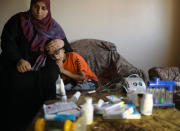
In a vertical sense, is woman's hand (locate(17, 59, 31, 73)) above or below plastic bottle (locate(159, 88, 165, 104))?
above

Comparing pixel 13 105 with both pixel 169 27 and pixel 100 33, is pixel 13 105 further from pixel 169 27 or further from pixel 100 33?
pixel 169 27

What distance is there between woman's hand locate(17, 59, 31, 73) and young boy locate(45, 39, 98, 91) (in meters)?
0.24

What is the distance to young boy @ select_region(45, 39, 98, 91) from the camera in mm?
1499

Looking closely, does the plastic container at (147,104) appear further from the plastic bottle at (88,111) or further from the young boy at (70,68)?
the young boy at (70,68)

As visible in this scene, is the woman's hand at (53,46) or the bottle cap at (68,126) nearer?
the bottle cap at (68,126)

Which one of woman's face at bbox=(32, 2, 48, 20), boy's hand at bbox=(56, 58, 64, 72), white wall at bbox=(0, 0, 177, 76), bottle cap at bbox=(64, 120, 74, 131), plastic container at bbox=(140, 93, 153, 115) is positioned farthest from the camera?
white wall at bbox=(0, 0, 177, 76)

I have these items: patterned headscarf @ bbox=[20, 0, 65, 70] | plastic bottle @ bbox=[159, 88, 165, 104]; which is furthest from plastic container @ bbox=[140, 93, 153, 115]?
patterned headscarf @ bbox=[20, 0, 65, 70]

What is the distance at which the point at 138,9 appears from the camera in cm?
211

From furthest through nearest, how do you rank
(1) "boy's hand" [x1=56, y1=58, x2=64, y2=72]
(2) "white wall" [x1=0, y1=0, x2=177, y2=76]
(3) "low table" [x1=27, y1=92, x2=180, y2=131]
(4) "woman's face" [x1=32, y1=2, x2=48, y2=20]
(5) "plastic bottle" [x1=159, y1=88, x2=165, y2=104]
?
(2) "white wall" [x1=0, y1=0, x2=177, y2=76]
(1) "boy's hand" [x1=56, y1=58, x2=64, y2=72]
(4) "woman's face" [x1=32, y1=2, x2=48, y2=20]
(5) "plastic bottle" [x1=159, y1=88, x2=165, y2=104]
(3) "low table" [x1=27, y1=92, x2=180, y2=131]

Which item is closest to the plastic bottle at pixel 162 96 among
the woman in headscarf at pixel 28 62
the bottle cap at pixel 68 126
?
the bottle cap at pixel 68 126

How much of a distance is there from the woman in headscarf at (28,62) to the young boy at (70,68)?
6 centimetres

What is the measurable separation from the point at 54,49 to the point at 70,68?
0.79 feet

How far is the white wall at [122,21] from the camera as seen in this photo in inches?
81.5

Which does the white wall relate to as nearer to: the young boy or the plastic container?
the young boy
